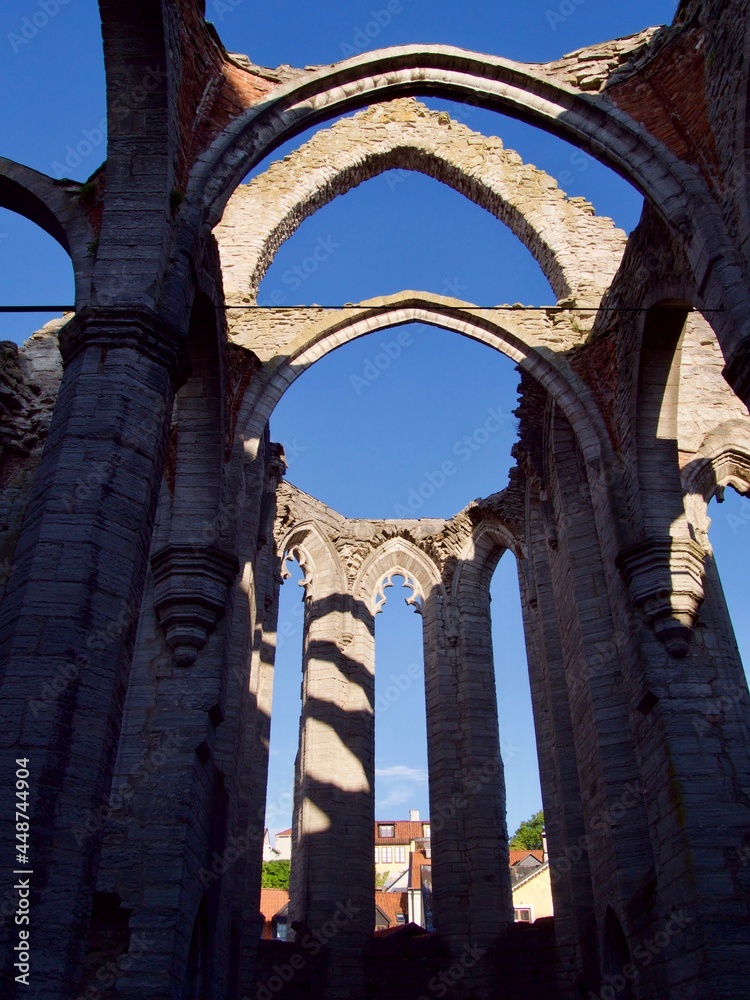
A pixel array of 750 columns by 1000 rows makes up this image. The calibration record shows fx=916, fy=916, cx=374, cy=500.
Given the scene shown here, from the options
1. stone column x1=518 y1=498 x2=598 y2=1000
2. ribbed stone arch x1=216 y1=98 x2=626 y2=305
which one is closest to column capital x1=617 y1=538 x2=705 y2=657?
stone column x1=518 y1=498 x2=598 y2=1000

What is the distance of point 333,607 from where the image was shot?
12984 millimetres

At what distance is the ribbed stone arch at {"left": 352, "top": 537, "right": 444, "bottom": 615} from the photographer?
44.1ft

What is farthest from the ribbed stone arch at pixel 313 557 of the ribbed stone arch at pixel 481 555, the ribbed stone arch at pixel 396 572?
the ribbed stone arch at pixel 481 555

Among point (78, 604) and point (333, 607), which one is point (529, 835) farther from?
point (78, 604)

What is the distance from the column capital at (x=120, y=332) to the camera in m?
5.53

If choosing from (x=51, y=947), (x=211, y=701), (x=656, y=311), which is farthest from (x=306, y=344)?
(x=51, y=947)

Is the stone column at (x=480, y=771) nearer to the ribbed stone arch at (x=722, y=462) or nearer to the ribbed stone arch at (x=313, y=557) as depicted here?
the ribbed stone arch at (x=313, y=557)

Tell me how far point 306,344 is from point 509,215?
411 cm

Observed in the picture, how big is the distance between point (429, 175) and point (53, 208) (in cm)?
826

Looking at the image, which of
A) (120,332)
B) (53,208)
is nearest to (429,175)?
(53,208)

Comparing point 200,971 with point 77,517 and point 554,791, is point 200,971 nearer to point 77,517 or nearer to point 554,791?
point 77,517

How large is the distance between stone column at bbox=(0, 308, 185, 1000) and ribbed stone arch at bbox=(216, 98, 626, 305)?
18.6 ft

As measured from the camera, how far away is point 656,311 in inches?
325

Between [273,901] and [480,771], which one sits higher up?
[273,901]
